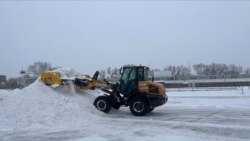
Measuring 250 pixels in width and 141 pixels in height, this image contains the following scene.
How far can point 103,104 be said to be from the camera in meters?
18.8

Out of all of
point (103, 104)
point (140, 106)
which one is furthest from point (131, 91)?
point (103, 104)

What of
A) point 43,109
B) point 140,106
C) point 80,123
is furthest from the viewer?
point 140,106

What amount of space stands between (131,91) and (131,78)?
724 mm

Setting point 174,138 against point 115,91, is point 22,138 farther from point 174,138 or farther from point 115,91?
point 115,91

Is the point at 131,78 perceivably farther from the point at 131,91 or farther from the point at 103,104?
the point at 103,104

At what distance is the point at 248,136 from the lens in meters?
12.0

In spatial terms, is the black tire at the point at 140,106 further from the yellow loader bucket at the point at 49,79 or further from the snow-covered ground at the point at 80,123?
the yellow loader bucket at the point at 49,79

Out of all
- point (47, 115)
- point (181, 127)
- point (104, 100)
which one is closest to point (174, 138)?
point (181, 127)

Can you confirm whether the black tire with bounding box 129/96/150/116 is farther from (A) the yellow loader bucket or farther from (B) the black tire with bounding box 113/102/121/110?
(A) the yellow loader bucket

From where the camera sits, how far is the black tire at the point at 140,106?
1823 centimetres

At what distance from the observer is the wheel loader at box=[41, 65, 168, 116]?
1841 centimetres

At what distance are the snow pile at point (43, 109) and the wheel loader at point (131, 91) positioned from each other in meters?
0.71

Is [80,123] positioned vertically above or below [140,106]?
below

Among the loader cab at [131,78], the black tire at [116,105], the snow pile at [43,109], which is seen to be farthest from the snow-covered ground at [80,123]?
the loader cab at [131,78]
